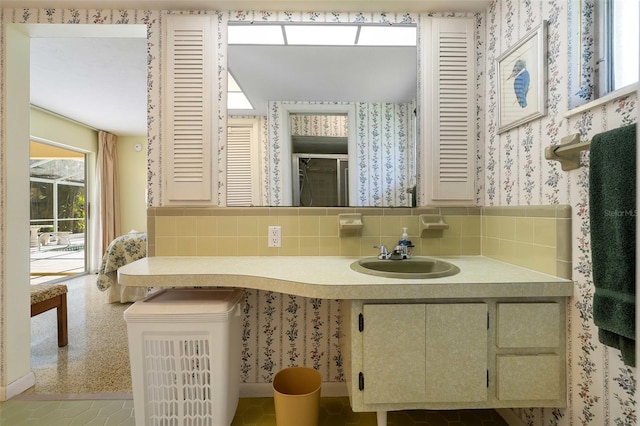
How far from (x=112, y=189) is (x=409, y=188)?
542cm

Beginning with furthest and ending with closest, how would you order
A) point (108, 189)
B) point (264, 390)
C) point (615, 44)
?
point (108, 189)
point (264, 390)
point (615, 44)

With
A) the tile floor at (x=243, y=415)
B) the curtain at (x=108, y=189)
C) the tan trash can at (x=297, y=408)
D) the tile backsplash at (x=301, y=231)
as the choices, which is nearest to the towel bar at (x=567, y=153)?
the tile backsplash at (x=301, y=231)

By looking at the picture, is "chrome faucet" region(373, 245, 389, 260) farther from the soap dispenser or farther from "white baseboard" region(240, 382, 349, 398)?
"white baseboard" region(240, 382, 349, 398)

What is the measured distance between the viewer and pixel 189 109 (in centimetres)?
170

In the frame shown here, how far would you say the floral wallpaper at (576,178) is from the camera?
1008 millimetres

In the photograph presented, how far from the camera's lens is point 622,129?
2.88 feet

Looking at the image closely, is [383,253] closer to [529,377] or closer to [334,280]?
[334,280]

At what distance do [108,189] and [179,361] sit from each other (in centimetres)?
502

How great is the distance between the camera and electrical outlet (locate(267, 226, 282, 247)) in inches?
67.9

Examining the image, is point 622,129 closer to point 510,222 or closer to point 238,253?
point 510,222

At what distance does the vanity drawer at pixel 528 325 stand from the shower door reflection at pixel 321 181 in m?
0.94

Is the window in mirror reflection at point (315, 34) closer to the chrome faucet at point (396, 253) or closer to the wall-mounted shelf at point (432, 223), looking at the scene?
the wall-mounted shelf at point (432, 223)

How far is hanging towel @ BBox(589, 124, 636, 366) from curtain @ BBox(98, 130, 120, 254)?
6092 millimetres

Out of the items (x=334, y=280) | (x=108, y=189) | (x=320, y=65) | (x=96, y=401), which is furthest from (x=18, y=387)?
(x=108, y=189)
